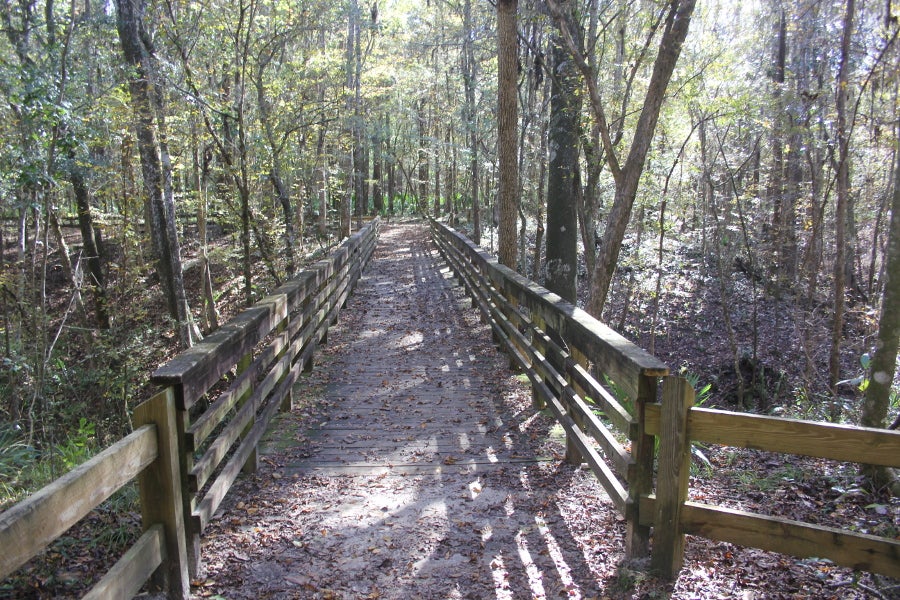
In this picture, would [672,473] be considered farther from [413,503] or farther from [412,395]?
[412,395]

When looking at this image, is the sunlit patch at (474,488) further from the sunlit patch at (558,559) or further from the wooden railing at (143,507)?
the wooden railing at (143,507)

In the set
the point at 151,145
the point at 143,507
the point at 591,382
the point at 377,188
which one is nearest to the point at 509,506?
the point at 591,382

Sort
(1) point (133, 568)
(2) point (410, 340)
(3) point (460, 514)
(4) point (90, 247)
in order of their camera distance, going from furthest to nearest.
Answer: (4) point (90, 247) < (2) point (410, 340) < (3) point (460, 514) < (1) point (133, 568)

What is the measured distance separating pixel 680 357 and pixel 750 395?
2.57 meters

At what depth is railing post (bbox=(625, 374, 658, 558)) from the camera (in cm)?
307

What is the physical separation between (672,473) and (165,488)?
236cm

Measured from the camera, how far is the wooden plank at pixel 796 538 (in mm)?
2514

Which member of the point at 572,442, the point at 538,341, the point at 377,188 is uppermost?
the point at 377,188

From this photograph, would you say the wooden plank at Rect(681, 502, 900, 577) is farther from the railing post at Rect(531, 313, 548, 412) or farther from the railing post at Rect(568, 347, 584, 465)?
the railing post at Rect(531, 313, 548, 412)

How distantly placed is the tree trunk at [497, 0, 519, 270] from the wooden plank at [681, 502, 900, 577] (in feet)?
23.9

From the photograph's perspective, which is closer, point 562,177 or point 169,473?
point 169,473

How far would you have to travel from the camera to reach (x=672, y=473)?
9.56ft

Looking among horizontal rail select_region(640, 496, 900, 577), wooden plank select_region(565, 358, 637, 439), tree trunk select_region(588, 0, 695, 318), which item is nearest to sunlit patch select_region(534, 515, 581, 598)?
horizontal rail select_region(640, 496, 900, 577)

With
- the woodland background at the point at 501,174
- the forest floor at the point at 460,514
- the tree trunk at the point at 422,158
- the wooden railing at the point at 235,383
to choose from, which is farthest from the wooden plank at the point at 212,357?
the tree trunk at the point at 422,158
